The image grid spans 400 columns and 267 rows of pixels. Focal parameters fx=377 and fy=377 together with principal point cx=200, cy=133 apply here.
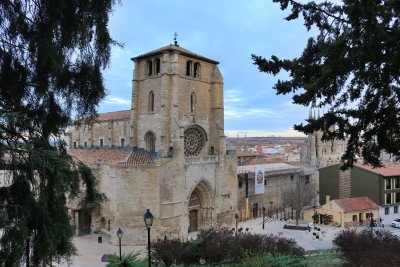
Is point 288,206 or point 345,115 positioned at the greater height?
point 345,115

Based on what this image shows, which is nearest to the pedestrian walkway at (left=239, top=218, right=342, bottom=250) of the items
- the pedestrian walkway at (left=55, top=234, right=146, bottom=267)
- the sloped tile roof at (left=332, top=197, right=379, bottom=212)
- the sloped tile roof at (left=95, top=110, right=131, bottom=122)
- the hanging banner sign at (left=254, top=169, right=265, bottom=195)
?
the sloped tile roof at (left=332, top=197, right=379, bottom=212)

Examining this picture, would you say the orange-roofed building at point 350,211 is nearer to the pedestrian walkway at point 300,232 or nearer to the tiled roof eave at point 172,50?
the pedestrian walkway at point 300,232

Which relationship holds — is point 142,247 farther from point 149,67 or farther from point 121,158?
point 149,67

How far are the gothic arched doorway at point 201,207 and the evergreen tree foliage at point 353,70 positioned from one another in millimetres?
22737

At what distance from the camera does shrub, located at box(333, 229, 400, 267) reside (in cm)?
1045

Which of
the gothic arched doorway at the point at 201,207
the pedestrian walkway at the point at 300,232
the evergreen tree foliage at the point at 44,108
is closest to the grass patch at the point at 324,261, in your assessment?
the evergreen tree foliage at the point at 44,108

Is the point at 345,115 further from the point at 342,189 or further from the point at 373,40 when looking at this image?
the point at 342,189

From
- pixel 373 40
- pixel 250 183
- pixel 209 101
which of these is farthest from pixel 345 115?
pixel 250 183

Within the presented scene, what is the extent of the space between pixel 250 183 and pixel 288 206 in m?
7.11

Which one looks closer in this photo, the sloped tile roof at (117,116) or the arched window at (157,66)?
the arched window at (157,66)

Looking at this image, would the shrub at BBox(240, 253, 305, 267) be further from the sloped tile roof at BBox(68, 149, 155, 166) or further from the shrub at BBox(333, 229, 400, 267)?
the sloped tile roof at BBox(68, 149, 155, 166)

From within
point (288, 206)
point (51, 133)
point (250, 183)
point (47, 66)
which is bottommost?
point (288, 206)

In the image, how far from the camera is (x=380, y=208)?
40.8 m

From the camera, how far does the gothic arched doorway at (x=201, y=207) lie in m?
33.9
